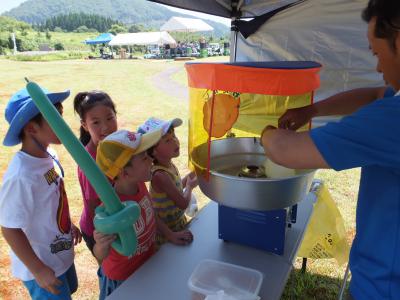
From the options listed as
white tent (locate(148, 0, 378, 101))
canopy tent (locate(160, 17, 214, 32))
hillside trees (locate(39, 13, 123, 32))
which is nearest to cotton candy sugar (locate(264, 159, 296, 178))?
white tent (locate(148, 0, 378, 101))

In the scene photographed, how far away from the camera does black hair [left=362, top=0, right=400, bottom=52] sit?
64 centimetres

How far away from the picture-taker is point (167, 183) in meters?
1.46

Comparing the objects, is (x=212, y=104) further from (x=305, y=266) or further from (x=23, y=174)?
(x=305, y=266)

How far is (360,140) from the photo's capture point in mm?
635

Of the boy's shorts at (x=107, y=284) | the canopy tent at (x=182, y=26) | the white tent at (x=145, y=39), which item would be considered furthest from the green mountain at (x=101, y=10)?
the boy's shorts at (x=107, y=284)

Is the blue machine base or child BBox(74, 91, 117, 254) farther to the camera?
child BBox(74, 91, 117, 254)

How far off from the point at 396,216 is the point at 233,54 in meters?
2.16

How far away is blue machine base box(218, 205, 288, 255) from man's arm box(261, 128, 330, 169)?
47cm

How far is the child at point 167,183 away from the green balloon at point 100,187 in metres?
0.78

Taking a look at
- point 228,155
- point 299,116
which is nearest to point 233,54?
point 228,155

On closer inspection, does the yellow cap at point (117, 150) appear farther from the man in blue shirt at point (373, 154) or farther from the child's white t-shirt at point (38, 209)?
the man in blue shirt at point (373, 154)

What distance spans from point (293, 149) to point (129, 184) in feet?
2.37

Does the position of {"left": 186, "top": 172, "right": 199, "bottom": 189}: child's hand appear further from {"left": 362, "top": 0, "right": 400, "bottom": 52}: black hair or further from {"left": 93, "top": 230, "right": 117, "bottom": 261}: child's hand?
{"left": 362, "top": 0, "right": 400, "bottom": 52}: black hair

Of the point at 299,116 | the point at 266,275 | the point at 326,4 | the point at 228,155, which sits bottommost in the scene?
the point at 266,275
